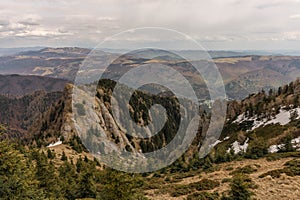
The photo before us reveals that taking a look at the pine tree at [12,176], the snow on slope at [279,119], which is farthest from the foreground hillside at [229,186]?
the snow on slope at [279,119]

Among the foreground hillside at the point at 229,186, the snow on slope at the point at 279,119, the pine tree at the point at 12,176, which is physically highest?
the pine tree at the point at 12,176

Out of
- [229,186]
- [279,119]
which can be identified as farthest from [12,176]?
[279,119]

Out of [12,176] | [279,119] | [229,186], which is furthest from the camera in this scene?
[279,119]

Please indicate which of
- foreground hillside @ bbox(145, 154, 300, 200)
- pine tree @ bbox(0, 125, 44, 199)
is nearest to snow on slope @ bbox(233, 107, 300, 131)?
foreground hillside @ bbox(145, 154, 300, 200)

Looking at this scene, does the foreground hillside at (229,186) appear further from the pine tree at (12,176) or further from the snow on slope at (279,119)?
the snow on slope at (279,119)

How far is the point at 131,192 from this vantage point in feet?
94.1

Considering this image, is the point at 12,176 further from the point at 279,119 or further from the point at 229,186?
the point at 279,119

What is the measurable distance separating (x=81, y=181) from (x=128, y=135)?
131 metres

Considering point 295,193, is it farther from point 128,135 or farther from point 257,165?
point 128,135

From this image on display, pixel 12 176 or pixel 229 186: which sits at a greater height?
pixel 12 176

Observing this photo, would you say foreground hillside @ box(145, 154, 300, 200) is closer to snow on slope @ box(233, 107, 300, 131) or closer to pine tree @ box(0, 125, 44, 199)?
pine tree @ box(0, 125, 44, 199)

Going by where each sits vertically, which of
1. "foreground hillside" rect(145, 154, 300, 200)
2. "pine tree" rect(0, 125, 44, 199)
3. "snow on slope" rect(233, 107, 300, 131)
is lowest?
"snow on slope" rect(233, 107, 300, 131)

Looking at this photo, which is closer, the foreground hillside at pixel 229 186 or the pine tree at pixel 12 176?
the pine tree at pixel 12 176

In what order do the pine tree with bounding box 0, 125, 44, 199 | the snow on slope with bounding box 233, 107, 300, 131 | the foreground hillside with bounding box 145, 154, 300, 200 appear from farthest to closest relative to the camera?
the snow on slope with bounding box 233, 107, 300, 131 → the foreground hillside with bounding box 145, 154, 300, 200 → the pine tree with bounding box 0, 125, 44, 199
